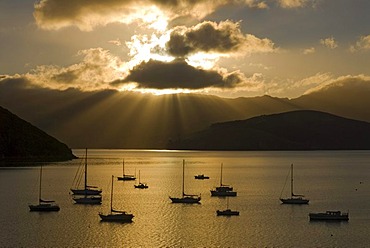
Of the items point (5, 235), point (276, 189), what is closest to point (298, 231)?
point (5, 235)

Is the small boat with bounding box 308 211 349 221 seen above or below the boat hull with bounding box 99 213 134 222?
above

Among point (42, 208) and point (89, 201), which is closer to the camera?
point (42, 208)

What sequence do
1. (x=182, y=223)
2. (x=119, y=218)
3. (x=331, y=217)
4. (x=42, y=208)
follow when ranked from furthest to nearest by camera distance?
(x=42, y=208) < (x=331, y=217) < (x=182, y=223) < (x=119, y=218)

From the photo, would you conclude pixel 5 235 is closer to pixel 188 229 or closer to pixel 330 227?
pixel 188 229

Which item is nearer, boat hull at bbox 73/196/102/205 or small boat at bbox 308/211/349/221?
small boat at bbox 308/211/349/221

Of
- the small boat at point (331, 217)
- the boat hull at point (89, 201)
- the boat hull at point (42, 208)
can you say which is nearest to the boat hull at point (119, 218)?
the boat hull at point (42, 208)

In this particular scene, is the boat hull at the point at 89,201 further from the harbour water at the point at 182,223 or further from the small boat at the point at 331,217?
the small boat at the point at 331,217

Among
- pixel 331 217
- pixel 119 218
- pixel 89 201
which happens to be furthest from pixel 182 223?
pixel 89 201

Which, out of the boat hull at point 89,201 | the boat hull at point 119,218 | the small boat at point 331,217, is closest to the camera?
the boat hull at point 119,218

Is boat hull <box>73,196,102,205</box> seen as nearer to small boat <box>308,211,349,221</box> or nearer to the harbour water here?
the harbour water

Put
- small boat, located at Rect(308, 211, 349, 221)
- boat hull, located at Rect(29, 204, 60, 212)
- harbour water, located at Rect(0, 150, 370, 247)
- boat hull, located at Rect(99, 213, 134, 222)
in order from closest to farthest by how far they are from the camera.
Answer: harbour water, located at Rect(0, 150, 370, 247) → boat hull, located at Rect(99, 213, 134, 222) → small boat, located at Rect(308, 211, 349, 221) → boat hull, located at Rect(29, 204, 60, 212)

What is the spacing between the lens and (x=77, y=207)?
114 metres

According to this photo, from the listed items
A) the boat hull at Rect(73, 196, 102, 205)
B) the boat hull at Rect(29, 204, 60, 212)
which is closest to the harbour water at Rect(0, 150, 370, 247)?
the boat hull at Rect(73, 196, 102, 205)

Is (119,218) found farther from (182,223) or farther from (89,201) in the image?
(89,201)
